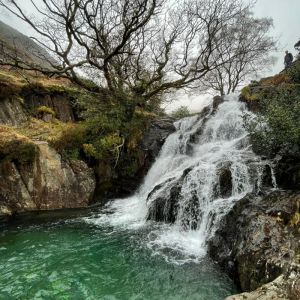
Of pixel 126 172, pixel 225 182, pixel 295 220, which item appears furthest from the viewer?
pixel 126 172

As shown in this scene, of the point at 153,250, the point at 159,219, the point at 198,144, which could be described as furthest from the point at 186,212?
the point at 198,144

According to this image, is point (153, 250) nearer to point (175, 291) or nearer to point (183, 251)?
point (183, 251)

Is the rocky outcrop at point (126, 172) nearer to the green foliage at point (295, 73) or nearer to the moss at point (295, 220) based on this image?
the green foliage at point (295, 73)

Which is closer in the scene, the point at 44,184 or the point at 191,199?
the point at 191,199

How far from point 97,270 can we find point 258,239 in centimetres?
358

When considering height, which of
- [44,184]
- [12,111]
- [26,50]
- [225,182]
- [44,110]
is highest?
[26,50]

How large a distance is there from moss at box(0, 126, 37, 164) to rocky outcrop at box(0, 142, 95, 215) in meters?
0.22

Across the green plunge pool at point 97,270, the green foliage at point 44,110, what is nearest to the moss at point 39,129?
the green foliage at point 44,110

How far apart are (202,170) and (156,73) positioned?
30.2 ft

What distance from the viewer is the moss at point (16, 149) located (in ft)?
36.5

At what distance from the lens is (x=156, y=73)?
16.8 m

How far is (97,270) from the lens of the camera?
251 inches

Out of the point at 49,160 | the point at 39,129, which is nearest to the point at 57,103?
the point at 39,129

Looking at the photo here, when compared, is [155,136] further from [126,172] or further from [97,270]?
[97,270]
